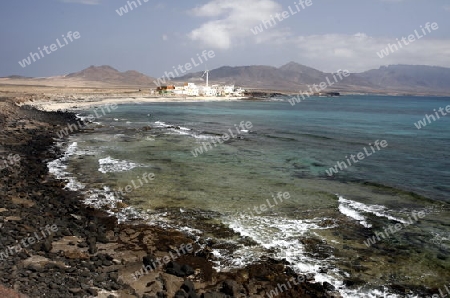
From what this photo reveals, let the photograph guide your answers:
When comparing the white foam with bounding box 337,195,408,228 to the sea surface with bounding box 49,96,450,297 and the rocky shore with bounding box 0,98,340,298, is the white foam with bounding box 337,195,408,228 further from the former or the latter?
the rocky shore with bounding box 0,98,340,298

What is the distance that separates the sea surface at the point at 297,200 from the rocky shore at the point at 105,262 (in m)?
0.70

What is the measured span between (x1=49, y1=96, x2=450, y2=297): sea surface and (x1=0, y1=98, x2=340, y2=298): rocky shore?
0.70 metres

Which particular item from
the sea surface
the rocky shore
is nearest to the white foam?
the sea surface

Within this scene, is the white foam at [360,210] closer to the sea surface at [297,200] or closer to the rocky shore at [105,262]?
the sea surface at [297,200]

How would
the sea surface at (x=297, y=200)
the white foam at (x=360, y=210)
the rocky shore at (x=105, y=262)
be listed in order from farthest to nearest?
the white foam at (x=360, y=210)
the sea surface at (x=297, y=200)
the rocky shore at (x=105, y=262)

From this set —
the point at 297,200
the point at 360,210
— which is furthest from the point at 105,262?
the point at 360,210

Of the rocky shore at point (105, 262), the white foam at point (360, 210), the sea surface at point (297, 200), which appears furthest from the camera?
the white foam at point (360, 210)

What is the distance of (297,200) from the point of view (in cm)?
1741

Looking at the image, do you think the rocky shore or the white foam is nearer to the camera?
the rocky shore

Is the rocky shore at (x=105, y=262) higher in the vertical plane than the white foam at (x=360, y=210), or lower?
higher

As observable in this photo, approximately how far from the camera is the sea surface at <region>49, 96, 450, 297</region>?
11.4 m

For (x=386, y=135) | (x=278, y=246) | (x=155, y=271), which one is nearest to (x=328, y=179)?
(x=278, y=246)

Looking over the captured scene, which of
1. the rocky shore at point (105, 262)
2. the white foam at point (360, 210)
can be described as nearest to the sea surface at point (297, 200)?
the white foam at point (360, 210)

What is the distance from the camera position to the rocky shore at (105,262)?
902cm
